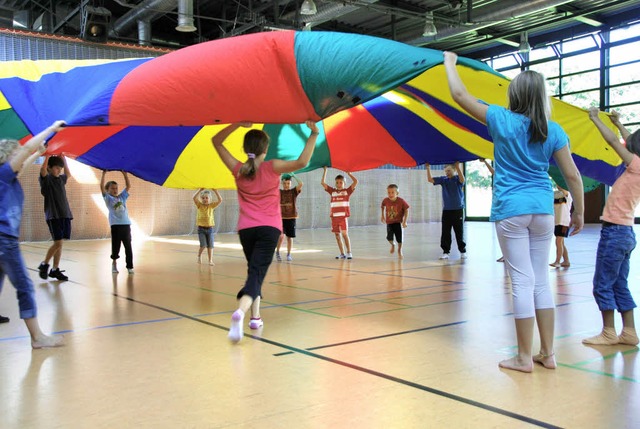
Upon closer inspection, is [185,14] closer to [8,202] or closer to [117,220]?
[117,220]

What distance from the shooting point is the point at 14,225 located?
9.78ft

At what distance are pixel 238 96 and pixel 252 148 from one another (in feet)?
1.06

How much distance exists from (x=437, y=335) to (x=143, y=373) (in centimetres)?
155

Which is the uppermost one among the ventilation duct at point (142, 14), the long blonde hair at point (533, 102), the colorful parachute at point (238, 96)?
the ventilation duct at point (142, 14)

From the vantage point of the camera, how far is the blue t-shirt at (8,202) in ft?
9.63

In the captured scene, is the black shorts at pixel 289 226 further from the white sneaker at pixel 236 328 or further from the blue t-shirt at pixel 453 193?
the white sneaker at pixel 236 328

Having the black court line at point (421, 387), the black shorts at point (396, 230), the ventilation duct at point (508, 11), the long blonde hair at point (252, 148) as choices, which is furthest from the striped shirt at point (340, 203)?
the ventilation duct at point (508, 11)

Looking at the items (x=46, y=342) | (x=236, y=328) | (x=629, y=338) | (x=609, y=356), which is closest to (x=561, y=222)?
(x=629, y=338)

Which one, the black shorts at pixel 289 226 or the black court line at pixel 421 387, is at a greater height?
the black shorts at pixel 289 226

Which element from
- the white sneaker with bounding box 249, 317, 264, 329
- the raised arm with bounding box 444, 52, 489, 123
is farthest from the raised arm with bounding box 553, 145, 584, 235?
the white sneaker with bounding box 249, 317, 264, 329

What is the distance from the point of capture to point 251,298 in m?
3.17

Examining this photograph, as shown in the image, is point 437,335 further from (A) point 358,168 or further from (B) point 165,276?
(B) point 165,276

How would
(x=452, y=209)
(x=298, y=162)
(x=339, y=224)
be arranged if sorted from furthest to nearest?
(x=339, y=224) < (x=452, y=209) < (x=298, y=162)

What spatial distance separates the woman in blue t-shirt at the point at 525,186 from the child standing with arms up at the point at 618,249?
0.55 m
